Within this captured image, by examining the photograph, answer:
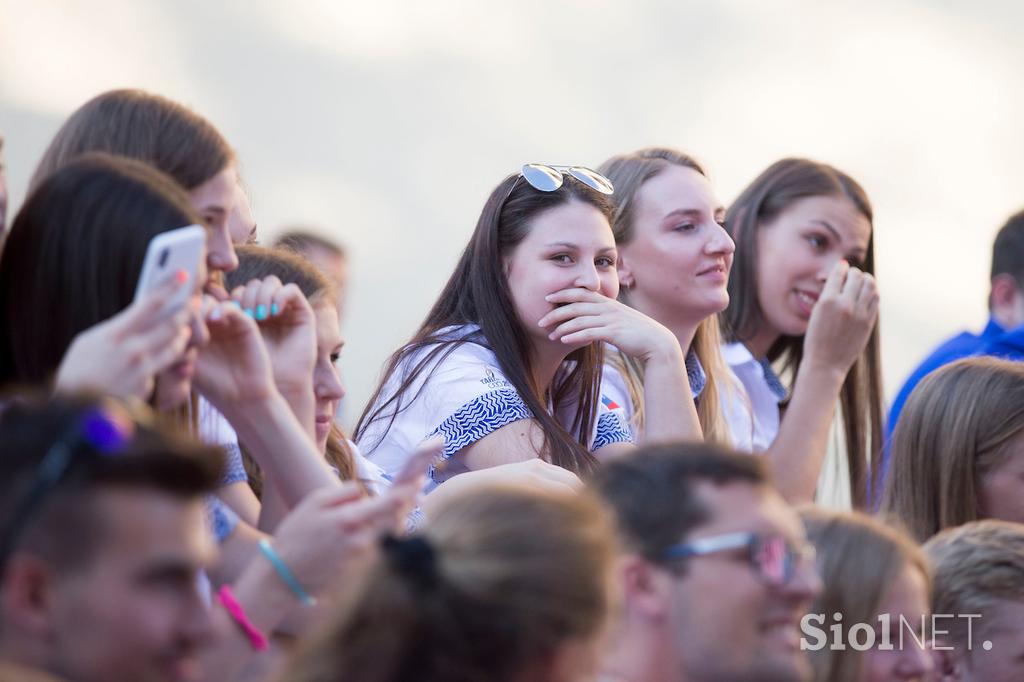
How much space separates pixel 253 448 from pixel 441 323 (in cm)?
133

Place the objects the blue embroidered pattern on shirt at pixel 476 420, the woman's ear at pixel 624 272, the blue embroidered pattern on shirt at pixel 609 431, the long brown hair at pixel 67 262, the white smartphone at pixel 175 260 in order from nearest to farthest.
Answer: the white smartphone at pixel 175 260, the long brown hair at pixel 67 262, the blue embroidered pattern on shirt at pixel 476 420, the blue embroidered pattern on shirt at pixel 609 431, the woman's ear at pixel 624 272

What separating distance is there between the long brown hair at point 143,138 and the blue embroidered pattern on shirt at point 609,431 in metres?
1.47

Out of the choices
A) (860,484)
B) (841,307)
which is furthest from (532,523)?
(860,484)

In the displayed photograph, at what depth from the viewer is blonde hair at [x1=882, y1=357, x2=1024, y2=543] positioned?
4148mm

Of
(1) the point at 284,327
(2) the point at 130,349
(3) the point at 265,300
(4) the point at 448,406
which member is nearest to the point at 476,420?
(4) the point at 448,406

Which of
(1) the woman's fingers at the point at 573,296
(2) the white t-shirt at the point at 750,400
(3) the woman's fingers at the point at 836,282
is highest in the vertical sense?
(1) the woman's fingers at the point at 573,296

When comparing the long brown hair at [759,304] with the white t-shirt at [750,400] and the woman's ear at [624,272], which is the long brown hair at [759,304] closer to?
the white t-shirt at [750,400]

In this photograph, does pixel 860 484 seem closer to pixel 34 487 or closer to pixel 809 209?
pixel 809 209

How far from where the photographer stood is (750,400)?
515cm

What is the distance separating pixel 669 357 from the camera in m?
4.11

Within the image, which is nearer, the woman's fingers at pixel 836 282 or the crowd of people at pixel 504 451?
the crowd of people at pixel 504 451

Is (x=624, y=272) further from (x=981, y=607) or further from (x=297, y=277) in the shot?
(x=981, y=607)

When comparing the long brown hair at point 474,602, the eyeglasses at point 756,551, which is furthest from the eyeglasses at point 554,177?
the long brown hair at point 474,602

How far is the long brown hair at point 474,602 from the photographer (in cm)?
191
